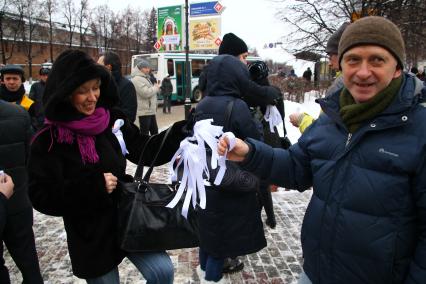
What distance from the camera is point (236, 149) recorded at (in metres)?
1.90

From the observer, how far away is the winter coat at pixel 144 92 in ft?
23.7

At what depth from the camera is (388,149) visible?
1.51m

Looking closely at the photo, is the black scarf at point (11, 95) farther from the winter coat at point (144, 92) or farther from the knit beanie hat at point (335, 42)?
→ the knit beanie hat at point (335, 42)

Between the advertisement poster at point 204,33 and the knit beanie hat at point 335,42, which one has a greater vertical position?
the advertisement poster at point 204,33

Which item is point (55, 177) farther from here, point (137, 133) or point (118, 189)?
point (137, 133)

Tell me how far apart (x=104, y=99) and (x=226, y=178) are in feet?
3.76

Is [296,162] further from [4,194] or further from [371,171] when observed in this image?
[4,194]

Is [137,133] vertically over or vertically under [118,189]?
over

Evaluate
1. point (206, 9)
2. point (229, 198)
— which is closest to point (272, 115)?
point (229, 198)

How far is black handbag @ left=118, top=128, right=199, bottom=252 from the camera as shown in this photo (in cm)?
204

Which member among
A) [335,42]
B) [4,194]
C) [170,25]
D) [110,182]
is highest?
[170,25]

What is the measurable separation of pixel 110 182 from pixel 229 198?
1.29m

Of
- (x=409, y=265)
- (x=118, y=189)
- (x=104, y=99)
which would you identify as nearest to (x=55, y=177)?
(x=118, y=189)

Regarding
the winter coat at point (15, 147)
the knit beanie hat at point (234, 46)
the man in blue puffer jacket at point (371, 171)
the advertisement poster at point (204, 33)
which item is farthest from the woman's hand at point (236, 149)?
the advertisement poster at point (204, 33)
